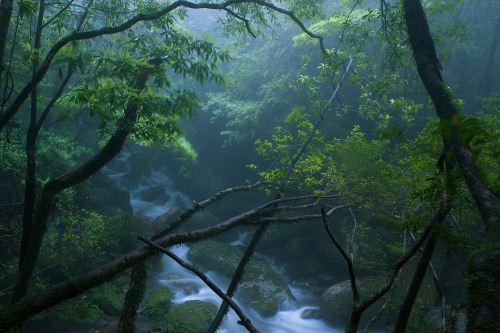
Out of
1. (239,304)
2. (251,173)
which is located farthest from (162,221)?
(251,173)

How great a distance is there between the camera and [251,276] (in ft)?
34.2

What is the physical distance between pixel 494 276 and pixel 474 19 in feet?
56.9

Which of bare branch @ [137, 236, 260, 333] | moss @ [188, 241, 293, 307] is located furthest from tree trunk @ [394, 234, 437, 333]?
moss @ [188, 241, 293, 307]

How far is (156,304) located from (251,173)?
403 inches

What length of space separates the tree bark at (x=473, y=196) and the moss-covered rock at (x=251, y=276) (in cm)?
691

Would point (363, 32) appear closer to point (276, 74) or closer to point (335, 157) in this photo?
point (335, 157)

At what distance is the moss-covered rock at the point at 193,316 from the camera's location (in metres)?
7.15

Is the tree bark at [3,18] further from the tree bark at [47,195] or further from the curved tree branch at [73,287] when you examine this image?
the curved tree branch at [73,287]

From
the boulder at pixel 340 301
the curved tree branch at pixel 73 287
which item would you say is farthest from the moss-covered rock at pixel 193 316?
the curved tree branch at pixel 73 287

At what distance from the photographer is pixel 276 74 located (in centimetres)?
1619

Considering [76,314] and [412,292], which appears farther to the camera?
[76,314]

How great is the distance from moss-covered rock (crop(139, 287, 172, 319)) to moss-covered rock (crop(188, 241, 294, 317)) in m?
1.87

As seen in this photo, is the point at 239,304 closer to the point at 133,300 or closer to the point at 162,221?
the point at 162,221

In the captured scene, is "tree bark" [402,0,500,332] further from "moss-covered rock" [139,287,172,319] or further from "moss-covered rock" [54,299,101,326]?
"moss-covered rock" [139,287,172,319]
